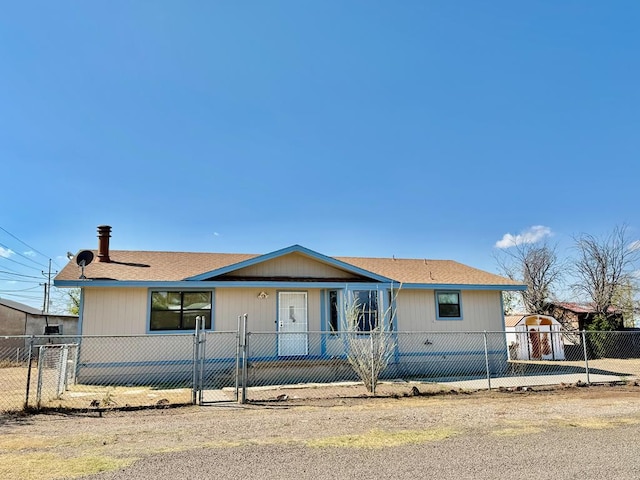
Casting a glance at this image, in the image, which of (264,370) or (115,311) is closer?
(115,311)

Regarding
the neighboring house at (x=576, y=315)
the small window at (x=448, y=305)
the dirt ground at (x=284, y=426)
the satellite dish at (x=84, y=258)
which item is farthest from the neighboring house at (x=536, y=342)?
the satellite dish at (x=84, y=258)

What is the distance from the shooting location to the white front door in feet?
44.1

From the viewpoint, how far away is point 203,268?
1462 cm

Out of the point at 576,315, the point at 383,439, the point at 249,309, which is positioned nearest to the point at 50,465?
the point at 383,439

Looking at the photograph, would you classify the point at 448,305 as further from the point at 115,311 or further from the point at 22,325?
the point at 22,325

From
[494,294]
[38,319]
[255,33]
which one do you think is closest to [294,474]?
[255,33]

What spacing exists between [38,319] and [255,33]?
20.4 meters

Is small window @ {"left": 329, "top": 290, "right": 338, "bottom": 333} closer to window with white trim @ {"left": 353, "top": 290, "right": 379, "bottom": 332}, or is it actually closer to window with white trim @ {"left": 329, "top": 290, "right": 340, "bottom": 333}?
window with white trim @ {"left": 329, "top": 290, "right": 340, "bottom": 333}

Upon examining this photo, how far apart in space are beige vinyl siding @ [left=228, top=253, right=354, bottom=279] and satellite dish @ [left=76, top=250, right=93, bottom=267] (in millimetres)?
4067

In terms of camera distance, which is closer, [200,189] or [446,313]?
[446,313]

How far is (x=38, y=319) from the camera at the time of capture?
2369cm

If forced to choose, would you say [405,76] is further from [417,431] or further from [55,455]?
[55,455]

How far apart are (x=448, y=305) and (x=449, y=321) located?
0.54 m

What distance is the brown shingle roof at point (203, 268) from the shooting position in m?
12.9
